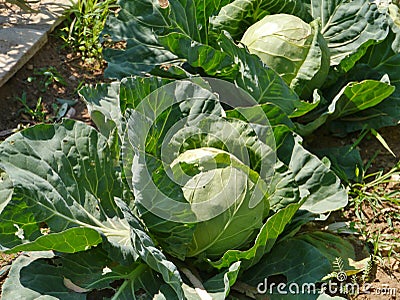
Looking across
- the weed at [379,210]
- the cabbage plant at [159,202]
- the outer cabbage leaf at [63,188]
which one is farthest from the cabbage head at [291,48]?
the outer cabbage leaf at [63,188]

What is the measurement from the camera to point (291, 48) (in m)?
3.00

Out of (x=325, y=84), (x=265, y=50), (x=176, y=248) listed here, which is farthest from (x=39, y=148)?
(x=325, y=84)

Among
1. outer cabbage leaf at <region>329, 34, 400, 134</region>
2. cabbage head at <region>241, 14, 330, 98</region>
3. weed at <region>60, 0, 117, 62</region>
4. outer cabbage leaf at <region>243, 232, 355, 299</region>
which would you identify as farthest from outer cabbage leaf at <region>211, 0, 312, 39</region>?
outer cabbage leaf at <region>243, 232, 355, 299</region>

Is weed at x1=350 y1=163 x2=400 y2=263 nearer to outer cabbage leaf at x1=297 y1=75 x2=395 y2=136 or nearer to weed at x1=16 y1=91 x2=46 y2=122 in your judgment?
outer cabbage leaf at x1=297 y1=75 x2=395 y2=136

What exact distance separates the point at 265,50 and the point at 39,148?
1.22 meters

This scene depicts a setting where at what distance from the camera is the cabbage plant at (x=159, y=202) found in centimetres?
229

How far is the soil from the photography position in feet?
9.70

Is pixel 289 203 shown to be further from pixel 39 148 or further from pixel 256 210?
pixel 39 148

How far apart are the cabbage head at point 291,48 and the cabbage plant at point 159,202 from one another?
46 cm

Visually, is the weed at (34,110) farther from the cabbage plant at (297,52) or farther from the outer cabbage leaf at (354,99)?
the outer cabbage leaf at (354,99)

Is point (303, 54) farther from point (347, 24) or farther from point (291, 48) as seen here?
point (347, 24)

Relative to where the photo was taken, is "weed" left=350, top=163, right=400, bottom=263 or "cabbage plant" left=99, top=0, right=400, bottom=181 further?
"cabbage plant" left=99, top=0, right=400, bottom=181

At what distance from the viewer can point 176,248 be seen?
2395 millimetres

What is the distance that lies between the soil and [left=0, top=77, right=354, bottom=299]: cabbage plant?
0.40 metres
